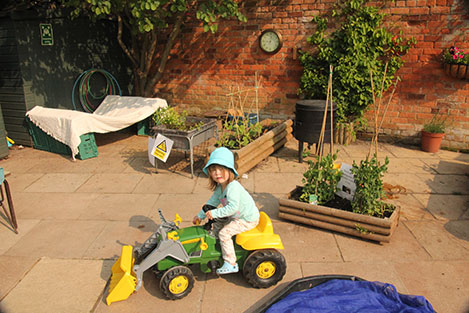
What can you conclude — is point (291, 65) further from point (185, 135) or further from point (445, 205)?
point (445, 205)

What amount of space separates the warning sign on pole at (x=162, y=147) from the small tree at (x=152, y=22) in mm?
2239

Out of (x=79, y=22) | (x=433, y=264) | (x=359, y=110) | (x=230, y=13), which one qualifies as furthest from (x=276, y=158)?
(x=79, y=22)

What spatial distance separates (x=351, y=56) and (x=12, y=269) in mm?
7300

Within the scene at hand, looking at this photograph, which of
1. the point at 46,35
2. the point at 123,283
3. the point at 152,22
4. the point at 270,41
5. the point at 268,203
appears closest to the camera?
the point at 123,283

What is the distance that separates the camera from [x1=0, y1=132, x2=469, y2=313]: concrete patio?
3670 mm

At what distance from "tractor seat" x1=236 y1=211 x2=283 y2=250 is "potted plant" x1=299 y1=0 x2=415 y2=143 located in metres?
5.28

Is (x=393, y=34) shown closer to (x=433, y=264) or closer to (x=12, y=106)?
(x=433, y=264)

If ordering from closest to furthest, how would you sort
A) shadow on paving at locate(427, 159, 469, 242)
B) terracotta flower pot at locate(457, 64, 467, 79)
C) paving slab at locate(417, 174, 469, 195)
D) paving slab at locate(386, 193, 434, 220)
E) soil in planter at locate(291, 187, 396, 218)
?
soil in planter at locate(291, 187, 396, 218), shadow on paving at locate(427, 159, 469, 242), paving slab at locate(386, 193, 434, 220), paving slab at locate(417, 174, 469, 195), terracotta flower pot at locate(457, 64, 467, 79)

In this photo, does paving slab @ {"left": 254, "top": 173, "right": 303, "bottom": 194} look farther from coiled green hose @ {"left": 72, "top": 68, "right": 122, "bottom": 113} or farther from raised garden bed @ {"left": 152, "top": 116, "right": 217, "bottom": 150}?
coiled green hose @ {"left": 72, "top": 68, "right": 122, "bottom": 113}

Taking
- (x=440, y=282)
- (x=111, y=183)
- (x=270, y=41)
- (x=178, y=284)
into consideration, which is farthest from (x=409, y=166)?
(x=111, y=183)

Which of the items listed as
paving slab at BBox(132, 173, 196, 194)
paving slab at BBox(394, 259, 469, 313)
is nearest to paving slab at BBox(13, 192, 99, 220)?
paving slab at BBox(132, 173, 196, 194)

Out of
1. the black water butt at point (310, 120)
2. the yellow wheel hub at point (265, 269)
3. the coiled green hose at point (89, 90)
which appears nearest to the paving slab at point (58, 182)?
the coiled green hose at point (89, 90)

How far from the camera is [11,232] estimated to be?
490 cm

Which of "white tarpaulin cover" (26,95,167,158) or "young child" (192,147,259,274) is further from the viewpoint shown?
"white tarpaulin cover" (26,95,167,158)
